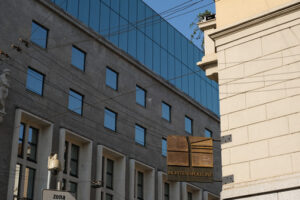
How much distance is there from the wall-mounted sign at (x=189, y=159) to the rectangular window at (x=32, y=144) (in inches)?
737

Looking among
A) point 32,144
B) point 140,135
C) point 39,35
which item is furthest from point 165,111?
point 32,144

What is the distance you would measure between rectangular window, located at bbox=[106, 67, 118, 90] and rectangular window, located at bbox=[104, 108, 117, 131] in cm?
217

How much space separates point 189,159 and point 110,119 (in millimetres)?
24165

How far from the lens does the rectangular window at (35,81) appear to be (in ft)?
116

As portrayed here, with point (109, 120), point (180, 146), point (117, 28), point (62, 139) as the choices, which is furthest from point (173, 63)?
point (180, 146)

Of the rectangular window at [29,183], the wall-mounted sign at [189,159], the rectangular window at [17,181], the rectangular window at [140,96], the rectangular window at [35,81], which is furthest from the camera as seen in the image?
the rectangular window at [140,96]

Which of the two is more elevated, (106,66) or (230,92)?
(106,66)

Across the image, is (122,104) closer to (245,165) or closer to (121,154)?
(121,154)

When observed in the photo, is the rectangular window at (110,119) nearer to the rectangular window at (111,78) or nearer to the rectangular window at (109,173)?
the rectangular window at (111,78)

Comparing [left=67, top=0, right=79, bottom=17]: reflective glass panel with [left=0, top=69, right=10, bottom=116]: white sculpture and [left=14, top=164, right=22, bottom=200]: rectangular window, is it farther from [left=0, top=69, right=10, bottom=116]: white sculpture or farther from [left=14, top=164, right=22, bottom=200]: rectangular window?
[left=14, top=164, right=22, bottom=200]: rectangular window

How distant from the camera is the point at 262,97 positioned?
16.2 metres

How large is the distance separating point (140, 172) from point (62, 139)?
410 inches

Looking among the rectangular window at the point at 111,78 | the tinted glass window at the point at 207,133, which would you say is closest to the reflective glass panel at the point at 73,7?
the rectangular window at the point at 111,78

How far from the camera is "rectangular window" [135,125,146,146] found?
4418cm
